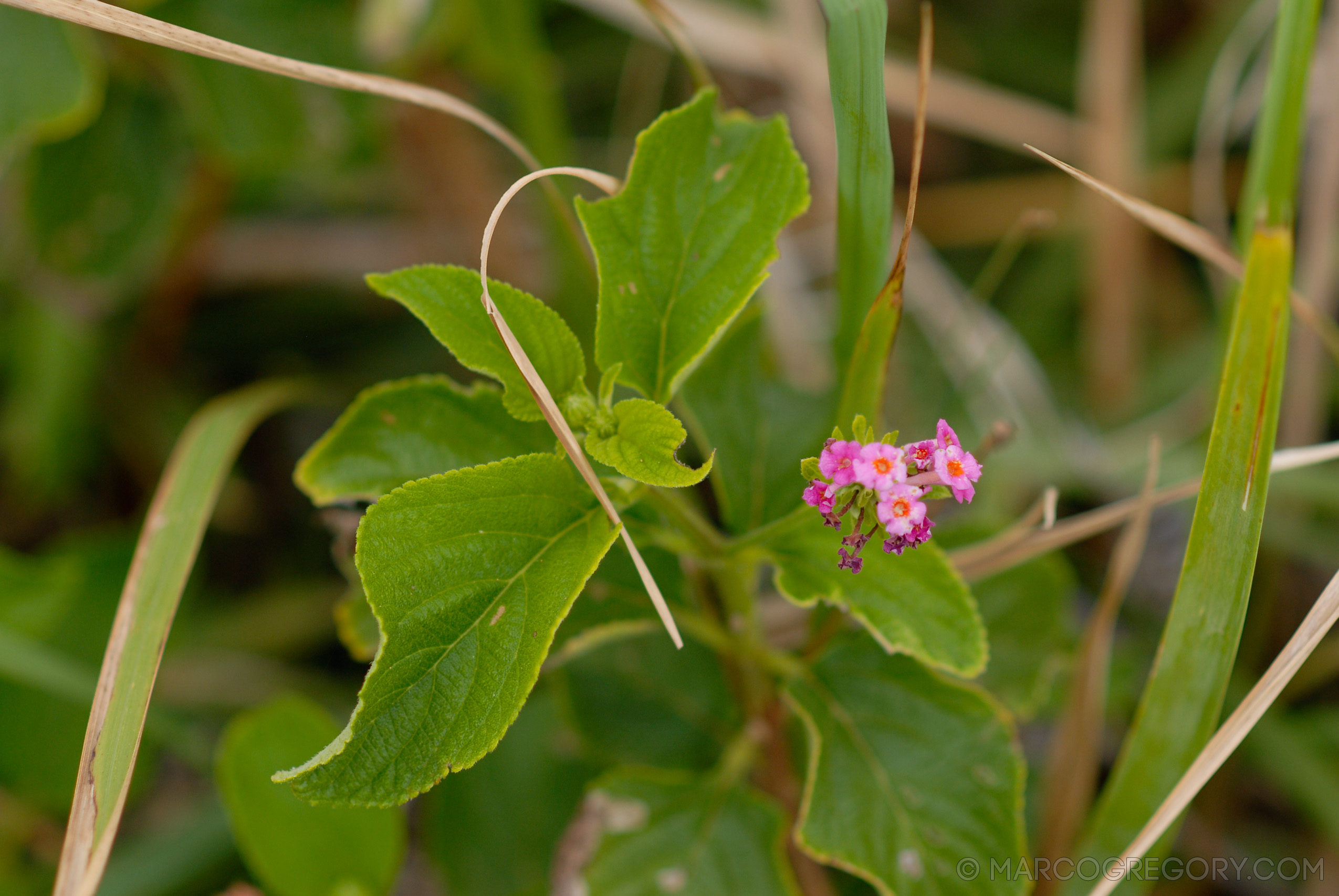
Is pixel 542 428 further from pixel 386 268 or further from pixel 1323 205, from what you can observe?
pixel 1323 205

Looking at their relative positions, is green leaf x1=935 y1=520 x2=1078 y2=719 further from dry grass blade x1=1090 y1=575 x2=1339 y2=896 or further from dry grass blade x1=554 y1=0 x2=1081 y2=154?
dry grass blade x1=554 y1=0 x2=1081 y2=154

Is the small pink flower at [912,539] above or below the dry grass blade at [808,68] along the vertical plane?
below

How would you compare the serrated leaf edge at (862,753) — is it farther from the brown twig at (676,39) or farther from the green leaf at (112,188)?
the green leaf at (112,188)

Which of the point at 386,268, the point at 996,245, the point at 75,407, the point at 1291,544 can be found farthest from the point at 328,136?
the point at 1291,544

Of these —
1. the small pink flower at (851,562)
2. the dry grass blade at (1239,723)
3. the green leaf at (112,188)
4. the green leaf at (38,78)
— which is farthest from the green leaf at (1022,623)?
the green leaf at (112,188)

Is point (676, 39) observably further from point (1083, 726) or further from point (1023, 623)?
point (1083, 726)

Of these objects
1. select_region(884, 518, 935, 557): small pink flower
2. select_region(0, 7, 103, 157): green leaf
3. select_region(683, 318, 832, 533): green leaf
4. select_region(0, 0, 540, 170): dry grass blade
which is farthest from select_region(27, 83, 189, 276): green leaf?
select_region(884, 518, 935, 557): small pink flower

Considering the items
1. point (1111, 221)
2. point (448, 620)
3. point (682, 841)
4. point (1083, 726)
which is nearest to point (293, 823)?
point (682, 841)
